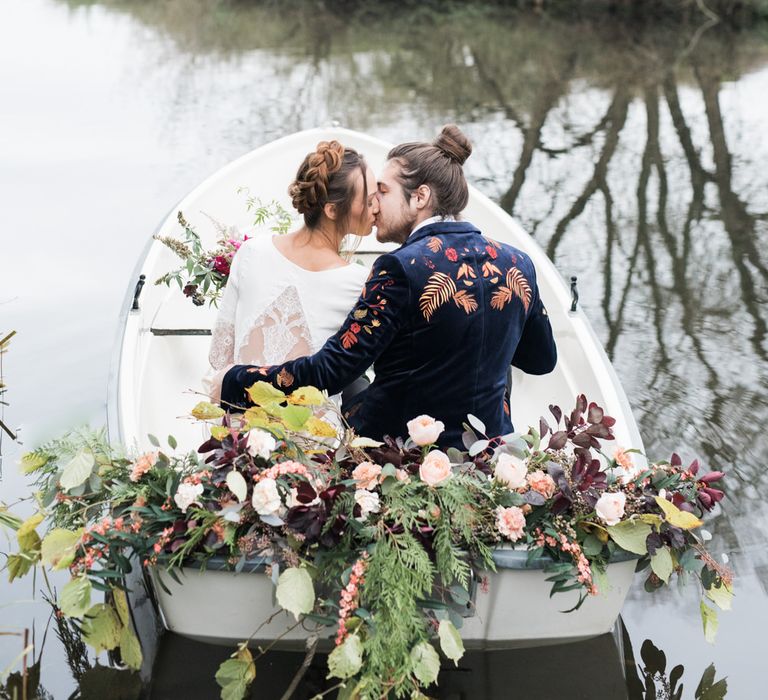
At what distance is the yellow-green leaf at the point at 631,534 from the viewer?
2004 millimetres

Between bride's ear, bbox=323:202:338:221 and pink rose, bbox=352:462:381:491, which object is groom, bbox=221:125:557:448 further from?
pink rose, bbox=352:462:381:491

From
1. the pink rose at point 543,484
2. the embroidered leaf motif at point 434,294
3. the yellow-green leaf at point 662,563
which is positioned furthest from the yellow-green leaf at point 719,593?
the embroidered leaf motif at point 434,294

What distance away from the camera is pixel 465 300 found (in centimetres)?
210

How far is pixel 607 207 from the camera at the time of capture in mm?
6387

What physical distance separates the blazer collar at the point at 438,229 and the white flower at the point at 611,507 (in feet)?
2.21

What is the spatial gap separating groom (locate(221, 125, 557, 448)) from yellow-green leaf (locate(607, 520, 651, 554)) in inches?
17.0

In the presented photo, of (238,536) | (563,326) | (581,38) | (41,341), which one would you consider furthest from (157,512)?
(581,38)

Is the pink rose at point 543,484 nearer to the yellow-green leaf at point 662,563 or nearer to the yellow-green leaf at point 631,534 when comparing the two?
the yellow-green leaf at point 631,534

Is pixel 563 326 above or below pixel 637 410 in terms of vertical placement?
above

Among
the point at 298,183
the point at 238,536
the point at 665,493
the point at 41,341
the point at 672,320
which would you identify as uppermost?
the point at 298,183

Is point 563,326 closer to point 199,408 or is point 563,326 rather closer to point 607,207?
point 199,408

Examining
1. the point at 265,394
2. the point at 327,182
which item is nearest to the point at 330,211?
the point at 327,182

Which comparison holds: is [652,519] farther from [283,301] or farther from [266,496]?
[283,301]

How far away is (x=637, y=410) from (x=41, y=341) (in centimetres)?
276
